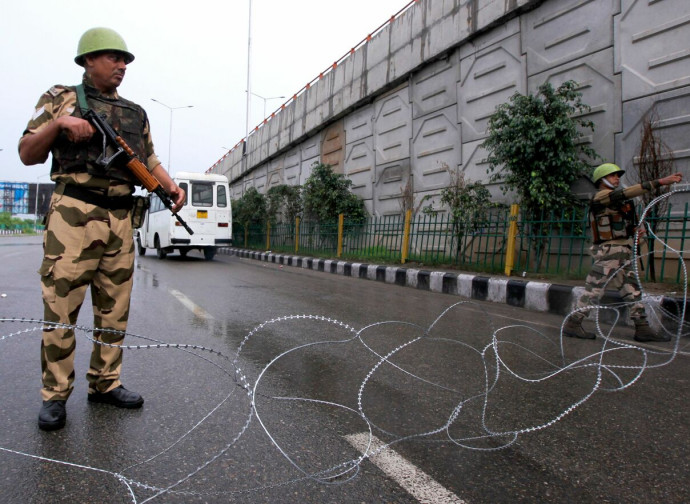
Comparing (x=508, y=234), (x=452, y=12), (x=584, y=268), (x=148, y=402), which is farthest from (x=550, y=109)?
(x=148, y=402)

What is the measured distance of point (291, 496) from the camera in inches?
63.1

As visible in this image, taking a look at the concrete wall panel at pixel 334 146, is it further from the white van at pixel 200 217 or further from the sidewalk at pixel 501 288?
the sidewalk at pixel 501 288

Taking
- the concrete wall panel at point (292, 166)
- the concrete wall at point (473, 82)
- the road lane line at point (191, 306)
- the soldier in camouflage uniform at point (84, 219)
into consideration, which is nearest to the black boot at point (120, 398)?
the soldier in camouflage uniform at point (84, 219)

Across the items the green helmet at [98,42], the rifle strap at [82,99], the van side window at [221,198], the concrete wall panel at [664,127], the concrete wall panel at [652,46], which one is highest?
the concrete wall panel at [652,46]

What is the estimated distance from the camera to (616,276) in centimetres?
443

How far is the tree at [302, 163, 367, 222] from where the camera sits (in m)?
14.3

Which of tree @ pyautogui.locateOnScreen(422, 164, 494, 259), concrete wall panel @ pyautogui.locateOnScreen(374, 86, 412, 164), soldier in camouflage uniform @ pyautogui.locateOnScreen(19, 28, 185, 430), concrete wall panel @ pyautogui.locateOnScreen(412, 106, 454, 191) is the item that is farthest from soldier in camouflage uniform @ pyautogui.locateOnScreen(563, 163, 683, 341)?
concrete wall panel @ pyautogui.locateOnScreen(374, 86, 412, 164)

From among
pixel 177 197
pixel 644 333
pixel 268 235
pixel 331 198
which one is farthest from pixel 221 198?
pixel 177 197

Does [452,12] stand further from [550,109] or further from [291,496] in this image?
[291,496]

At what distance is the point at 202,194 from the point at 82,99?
12.5 metres

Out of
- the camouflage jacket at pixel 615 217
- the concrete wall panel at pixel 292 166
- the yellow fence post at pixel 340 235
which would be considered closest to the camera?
the camouflage jacket at pixel 615 217

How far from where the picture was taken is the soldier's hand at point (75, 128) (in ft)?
6.70

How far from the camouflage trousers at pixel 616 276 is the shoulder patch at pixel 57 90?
4188mm

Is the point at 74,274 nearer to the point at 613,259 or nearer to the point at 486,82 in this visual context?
the point at 613,259
